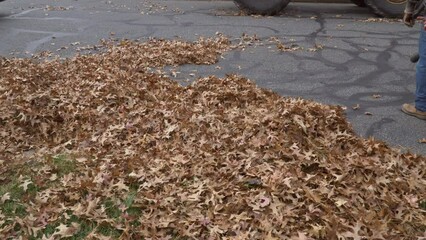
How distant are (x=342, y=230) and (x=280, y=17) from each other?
24.7 ft

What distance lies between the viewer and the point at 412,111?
4.80 metres

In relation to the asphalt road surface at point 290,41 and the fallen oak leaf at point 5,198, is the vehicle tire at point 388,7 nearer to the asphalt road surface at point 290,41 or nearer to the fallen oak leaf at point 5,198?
the asphalt road surface at point 290,41

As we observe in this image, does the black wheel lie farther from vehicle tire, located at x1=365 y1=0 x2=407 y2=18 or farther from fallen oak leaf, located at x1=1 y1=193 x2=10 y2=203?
fallen oak leaf, located at x1=1 y1=193 x2=10 y2=203

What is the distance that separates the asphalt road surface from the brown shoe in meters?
0.08

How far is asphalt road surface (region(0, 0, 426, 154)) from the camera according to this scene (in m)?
5.22

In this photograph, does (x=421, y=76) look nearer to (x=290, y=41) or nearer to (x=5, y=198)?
(x=290, y=41)

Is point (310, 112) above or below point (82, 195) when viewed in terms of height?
above

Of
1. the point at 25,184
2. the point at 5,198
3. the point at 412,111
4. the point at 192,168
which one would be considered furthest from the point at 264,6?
the point at 5,198

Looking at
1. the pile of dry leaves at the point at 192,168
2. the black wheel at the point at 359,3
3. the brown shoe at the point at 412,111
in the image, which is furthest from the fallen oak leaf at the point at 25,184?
the black wheel at the point at 359,3

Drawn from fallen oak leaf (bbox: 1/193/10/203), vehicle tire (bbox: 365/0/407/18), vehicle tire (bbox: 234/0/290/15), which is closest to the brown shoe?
fallen oak leaf (bbox: 1/193/10/203)

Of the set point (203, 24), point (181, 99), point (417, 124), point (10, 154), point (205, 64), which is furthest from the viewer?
point (203, 24)

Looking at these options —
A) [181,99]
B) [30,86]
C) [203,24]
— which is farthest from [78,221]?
[203,24]

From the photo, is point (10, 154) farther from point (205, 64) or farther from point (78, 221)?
point (205, 64)

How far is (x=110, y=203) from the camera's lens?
11.2 feet
